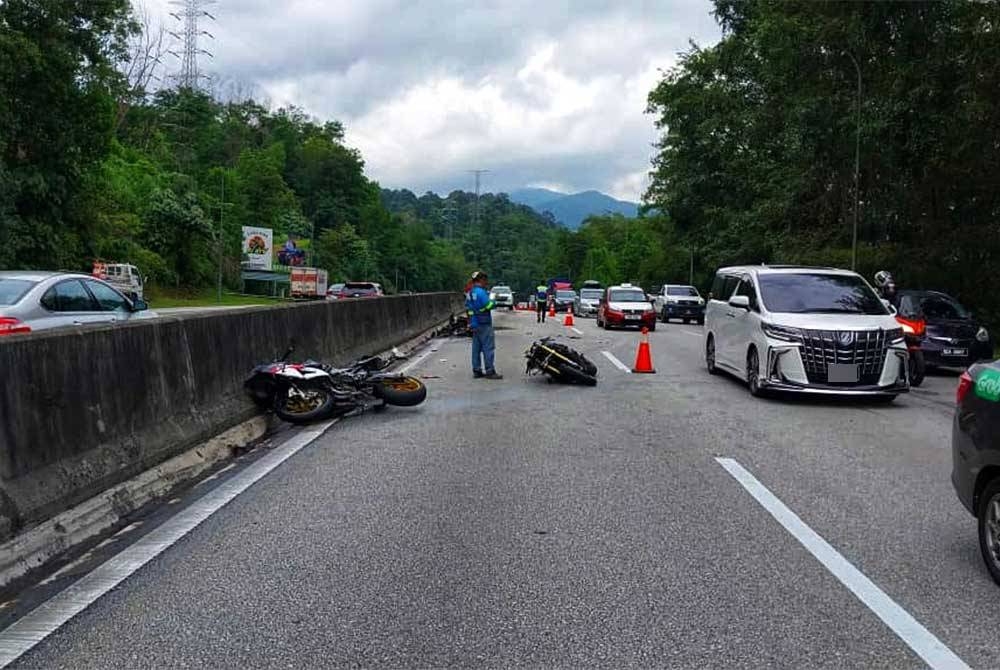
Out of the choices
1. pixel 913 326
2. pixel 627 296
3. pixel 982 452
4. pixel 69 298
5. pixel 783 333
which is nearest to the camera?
pixel 982 452

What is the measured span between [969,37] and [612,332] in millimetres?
13174

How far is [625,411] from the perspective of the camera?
443 inches

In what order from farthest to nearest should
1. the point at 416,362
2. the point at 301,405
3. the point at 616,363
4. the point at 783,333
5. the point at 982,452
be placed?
the point at 616,363, the point at 416,362, the point at 783,333, the point at 301,405, the point at 982,452

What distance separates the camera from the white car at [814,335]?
11688mm

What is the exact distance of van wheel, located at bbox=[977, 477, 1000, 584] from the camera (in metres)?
A: 4.89

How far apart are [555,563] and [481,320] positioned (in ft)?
30.5

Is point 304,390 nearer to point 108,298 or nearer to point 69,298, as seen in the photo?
point 69,298

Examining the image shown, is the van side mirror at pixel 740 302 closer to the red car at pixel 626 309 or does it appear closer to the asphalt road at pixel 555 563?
the asphalt road at pixel 555 563

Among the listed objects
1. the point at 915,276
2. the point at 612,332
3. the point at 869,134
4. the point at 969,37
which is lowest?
the point at 612,332

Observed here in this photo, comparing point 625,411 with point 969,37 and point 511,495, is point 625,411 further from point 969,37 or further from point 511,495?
point 969,37

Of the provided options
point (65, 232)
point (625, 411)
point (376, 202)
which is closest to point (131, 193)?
point (65, 232)

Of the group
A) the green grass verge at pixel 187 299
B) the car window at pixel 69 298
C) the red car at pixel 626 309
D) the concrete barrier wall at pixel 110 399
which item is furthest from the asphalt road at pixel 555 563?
the green grass verge at pixel 187 299

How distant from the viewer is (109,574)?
192 inches

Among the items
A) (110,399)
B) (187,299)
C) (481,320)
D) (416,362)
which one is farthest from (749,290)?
(187,299)
